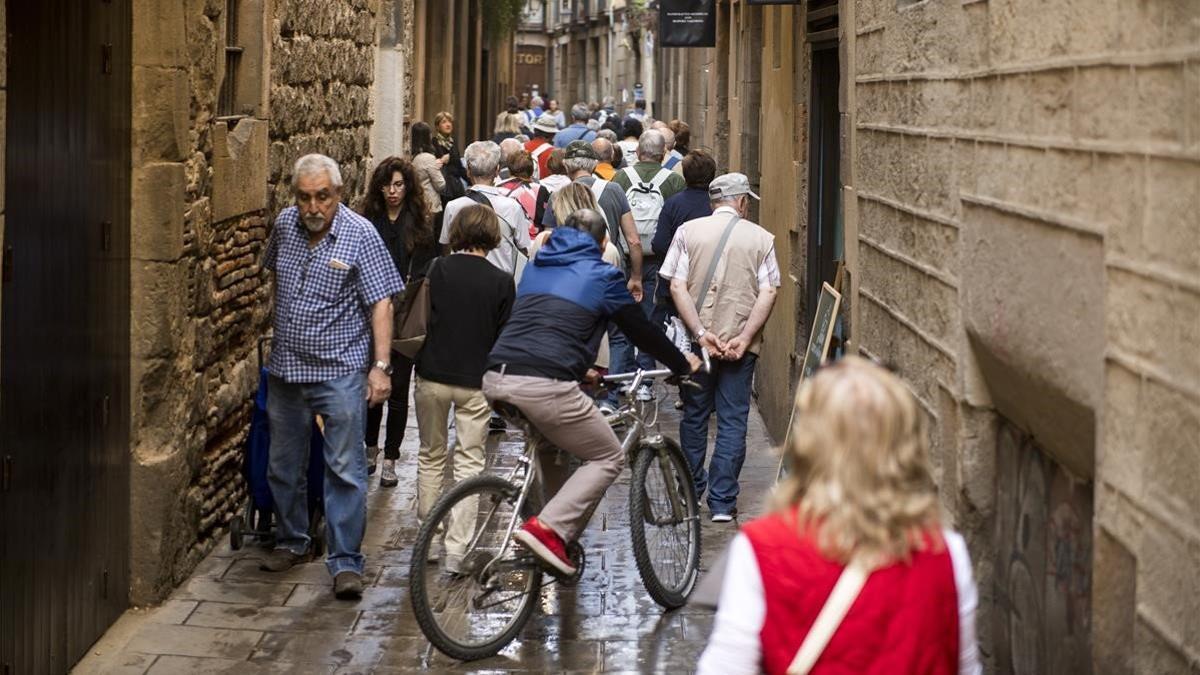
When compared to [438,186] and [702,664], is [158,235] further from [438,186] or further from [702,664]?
[438,186]

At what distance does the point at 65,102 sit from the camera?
6758 mm

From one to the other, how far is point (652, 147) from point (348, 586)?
641 centimetres

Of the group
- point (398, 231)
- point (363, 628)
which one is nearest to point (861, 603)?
point (363, 628)

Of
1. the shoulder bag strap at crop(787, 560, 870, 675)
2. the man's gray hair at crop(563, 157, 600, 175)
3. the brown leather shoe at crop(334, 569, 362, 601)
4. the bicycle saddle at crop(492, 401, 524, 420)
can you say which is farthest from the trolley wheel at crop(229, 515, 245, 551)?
the shoulder bag strap at crop(787, 560, 870, 675)

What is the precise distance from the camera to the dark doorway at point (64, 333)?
241 inches

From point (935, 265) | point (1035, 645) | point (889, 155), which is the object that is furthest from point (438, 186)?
point (1035, 645)

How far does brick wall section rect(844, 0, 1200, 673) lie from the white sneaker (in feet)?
12.3

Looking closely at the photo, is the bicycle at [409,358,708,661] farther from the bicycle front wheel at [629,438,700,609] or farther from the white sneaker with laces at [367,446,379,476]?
the white sneaker with laces at [367,446,379,476]

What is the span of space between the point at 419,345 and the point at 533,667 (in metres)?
1.96

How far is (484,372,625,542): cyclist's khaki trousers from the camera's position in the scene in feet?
23.9

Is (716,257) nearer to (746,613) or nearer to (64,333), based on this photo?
Result: (64,333)

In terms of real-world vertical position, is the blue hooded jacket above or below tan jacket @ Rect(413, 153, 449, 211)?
below

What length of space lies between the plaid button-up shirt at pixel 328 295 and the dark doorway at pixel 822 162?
3985 millimetres

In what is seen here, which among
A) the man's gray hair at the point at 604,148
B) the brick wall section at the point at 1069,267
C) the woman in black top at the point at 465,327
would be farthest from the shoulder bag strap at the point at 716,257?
the man's gray hair at the point at 604,148
